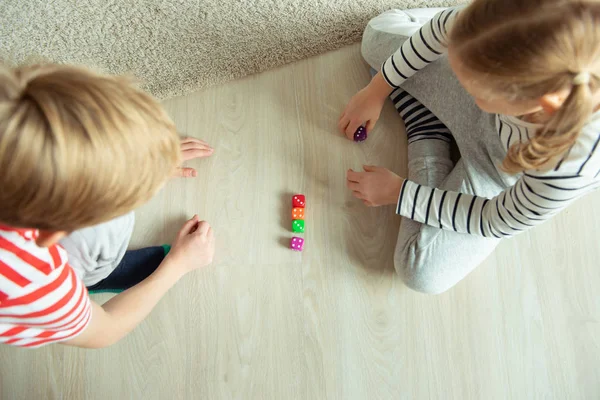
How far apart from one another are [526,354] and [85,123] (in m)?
1.04

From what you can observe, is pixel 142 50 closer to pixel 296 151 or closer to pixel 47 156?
pixel 296 151

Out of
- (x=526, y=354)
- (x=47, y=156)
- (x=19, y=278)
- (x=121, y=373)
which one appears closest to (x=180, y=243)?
(x=121, y=373)

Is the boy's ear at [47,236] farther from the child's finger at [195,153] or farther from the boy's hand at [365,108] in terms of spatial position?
the boy's hand at [365,108]

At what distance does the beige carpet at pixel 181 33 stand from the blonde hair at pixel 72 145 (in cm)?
67

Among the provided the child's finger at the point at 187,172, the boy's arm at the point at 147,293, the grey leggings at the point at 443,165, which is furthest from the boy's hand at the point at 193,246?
the grey leggings at the point at 443,165

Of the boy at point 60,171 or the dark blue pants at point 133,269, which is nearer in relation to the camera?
the boy at point 60,171

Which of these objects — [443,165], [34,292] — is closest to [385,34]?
[443,165]


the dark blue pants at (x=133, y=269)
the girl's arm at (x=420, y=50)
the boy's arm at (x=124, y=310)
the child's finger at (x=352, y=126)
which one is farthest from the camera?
the child's finger at (x=352, y=126)

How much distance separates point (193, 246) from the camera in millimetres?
1024

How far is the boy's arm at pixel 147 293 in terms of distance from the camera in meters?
0.81

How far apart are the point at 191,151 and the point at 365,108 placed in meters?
0.43

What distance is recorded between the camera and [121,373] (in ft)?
3.39

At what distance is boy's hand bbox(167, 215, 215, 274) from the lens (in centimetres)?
101

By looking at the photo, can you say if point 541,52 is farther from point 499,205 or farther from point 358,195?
point 358,195
